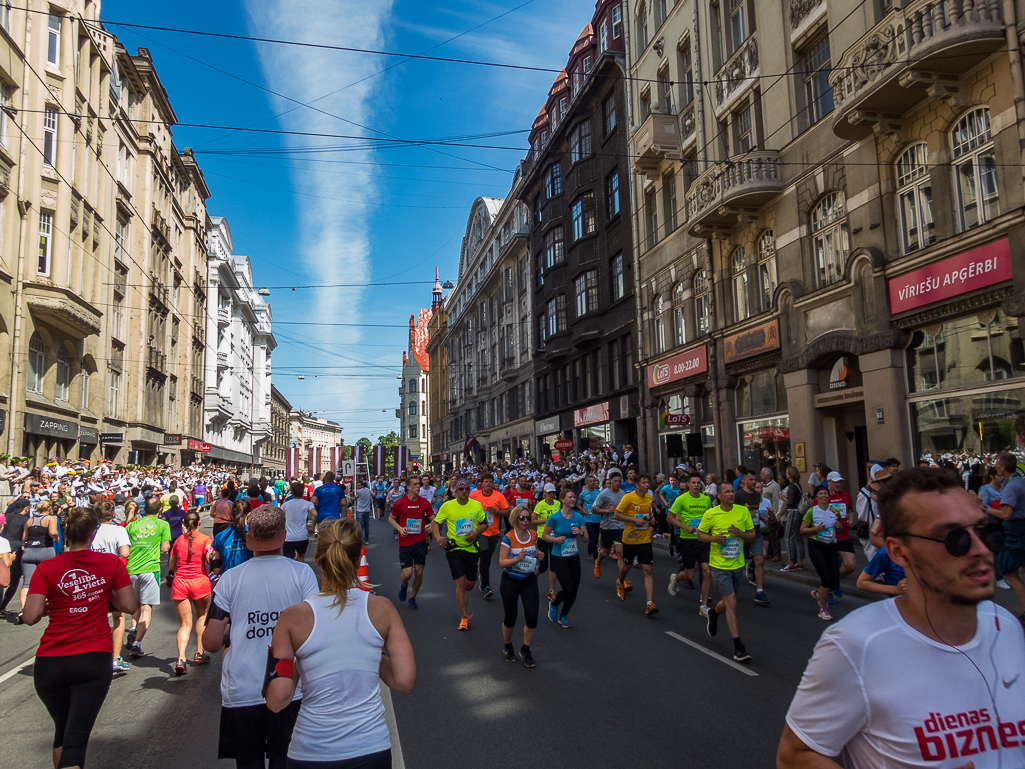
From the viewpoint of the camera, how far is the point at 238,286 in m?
76.8

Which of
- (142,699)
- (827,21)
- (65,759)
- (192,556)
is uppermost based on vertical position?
(827,21)

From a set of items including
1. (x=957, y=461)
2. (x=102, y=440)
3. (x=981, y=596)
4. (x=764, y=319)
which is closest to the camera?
(x=981, y=596)

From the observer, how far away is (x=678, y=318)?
90.6 ft

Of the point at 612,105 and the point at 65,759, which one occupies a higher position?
the point at 612,105

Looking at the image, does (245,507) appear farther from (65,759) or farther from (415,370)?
(415,370)

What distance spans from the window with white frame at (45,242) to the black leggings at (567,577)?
26472mm

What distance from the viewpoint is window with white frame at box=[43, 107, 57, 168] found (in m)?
27.0

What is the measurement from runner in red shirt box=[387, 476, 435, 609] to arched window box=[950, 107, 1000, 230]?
11791 mm

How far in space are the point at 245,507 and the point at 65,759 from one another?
5.01 m

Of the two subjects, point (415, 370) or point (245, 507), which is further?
point (415, 370)

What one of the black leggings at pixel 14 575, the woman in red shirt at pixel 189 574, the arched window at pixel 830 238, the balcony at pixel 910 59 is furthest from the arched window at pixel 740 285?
the black leggings at pixel 14 575

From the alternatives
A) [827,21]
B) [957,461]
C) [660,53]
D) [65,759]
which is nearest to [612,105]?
[660,53]

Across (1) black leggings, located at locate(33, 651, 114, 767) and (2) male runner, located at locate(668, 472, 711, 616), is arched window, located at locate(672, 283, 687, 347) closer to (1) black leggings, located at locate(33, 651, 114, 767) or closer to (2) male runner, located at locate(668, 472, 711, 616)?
(2) male runner, located at locate(668, 472, 711, 616)

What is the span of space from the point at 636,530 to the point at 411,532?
11.0 feet
